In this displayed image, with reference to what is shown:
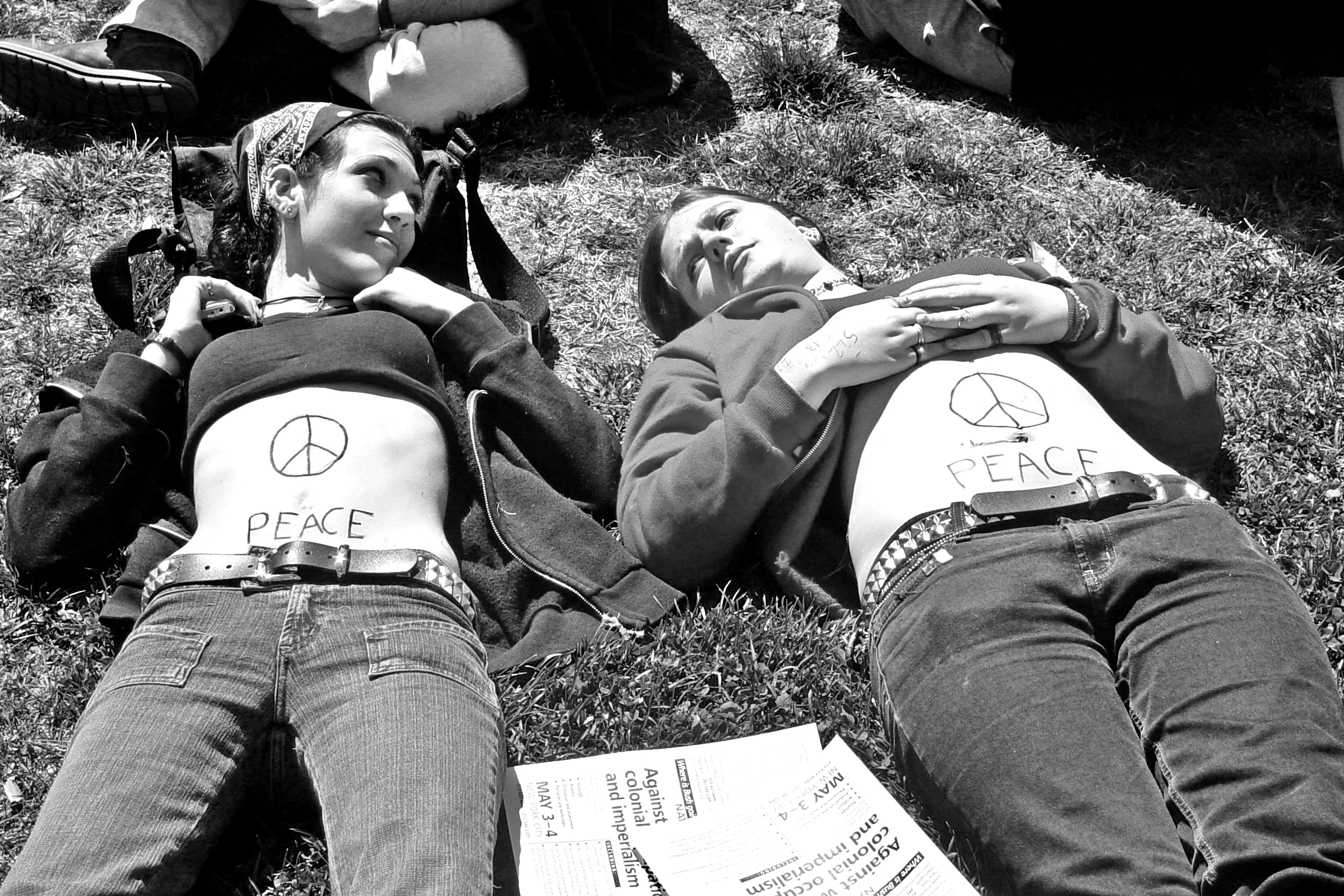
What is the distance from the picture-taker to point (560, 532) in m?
3.32

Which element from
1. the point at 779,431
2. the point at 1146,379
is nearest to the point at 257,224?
the point at 779,431

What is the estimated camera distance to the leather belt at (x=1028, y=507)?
2.79 m

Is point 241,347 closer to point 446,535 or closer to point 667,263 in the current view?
point 446,535

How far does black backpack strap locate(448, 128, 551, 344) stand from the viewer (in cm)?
421

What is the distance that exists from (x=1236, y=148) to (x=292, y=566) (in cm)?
434

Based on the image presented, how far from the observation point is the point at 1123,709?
2.51 metres

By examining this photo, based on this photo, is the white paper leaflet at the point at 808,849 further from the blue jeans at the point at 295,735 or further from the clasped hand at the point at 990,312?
the clasped hand at the point at 990,312

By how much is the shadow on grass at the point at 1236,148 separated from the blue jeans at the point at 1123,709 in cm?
234

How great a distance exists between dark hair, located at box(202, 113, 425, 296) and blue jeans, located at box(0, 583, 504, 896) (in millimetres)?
1440

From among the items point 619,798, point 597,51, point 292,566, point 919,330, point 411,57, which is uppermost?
point 919,330

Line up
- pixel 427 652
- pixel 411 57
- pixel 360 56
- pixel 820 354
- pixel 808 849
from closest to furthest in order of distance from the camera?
pixel 808 849
pixel 427 652
pixel 820 354
pixel 411 57
pixel 360 56

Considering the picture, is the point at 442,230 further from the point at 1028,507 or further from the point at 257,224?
the point at 1028,507

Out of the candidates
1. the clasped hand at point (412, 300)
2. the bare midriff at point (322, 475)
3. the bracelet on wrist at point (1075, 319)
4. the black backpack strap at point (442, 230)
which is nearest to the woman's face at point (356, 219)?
the clasped hand at point (412, 300)

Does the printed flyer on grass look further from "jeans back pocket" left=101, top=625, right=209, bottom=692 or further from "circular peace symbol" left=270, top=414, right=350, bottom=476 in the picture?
"circular peace symbol" left=270, top=414, right=350, bottom=476
